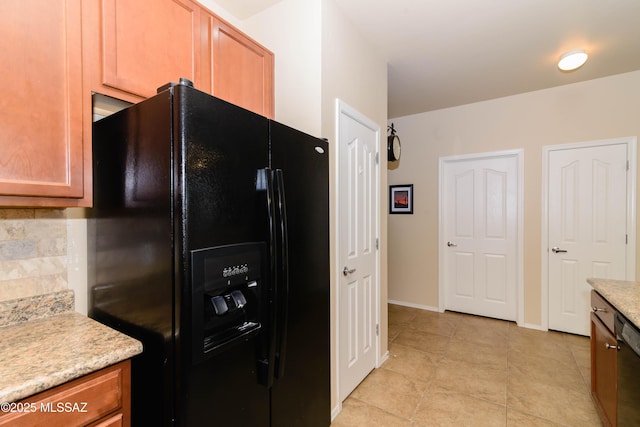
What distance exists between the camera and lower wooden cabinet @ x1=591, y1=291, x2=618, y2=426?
1594mm

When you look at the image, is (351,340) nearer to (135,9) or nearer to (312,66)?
(312,66)

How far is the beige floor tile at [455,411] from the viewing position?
1.96m

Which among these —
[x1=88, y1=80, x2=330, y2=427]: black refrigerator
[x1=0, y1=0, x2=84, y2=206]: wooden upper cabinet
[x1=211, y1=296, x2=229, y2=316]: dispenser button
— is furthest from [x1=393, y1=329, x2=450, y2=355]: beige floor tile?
[x1=0, y1=0, x2=84, y2=206]: wooden upper cabinet

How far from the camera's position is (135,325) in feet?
3.61

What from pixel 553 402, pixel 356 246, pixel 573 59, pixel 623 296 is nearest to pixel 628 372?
pixel 623 296

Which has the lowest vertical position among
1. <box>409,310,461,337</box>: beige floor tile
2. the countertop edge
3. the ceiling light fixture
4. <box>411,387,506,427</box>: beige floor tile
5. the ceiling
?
<box>411,387,506,427</box>: beige floor tile

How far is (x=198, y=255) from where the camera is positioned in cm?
98

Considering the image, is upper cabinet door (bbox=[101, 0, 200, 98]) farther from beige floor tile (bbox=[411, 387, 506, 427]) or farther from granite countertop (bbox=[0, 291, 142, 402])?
beige floor tile (bbox=[411, 387, 506, 427])

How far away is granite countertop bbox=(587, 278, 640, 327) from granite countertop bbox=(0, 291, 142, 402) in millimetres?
2028

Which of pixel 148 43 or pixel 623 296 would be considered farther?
pixel 623 296

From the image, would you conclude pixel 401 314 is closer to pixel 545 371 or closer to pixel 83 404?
pixel 545 371

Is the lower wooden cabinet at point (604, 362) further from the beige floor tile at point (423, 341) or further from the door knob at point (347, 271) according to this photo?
the door knob at point (347, 271)

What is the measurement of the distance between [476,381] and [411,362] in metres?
0.52

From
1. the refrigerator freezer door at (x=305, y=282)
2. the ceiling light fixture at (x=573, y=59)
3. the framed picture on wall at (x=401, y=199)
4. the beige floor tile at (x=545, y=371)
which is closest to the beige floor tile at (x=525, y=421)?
the beige floor tile at (x=545, y=371)
